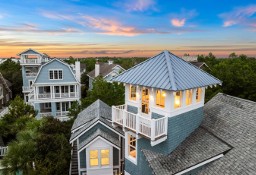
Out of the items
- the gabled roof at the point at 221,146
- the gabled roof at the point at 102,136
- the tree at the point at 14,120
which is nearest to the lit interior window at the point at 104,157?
the gabled roof at the point at 102,136

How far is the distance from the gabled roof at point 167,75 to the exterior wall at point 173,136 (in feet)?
6.27

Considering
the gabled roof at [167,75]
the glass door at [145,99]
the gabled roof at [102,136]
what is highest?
the gabled roof at [167,75]

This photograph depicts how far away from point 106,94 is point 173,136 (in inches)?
725

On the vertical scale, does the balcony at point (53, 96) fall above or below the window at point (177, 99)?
below

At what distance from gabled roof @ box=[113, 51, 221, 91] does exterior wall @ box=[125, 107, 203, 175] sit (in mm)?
1910

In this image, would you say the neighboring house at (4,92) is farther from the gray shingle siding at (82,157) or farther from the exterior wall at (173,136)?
the exterior wall at (173,136)

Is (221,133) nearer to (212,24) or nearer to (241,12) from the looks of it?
(241,12)

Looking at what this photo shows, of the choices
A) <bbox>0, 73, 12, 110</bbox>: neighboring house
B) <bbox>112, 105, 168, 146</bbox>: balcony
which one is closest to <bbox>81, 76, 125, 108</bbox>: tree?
<bbox>112, 105, 168, 146</bbox>: balcony

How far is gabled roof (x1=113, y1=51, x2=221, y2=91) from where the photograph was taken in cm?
1054

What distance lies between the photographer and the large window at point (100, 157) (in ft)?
51.6

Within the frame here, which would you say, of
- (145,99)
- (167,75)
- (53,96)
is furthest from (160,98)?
(53,96)

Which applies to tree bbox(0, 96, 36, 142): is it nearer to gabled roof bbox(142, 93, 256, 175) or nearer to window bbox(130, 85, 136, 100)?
window bbox(130, 85, 136, 100)

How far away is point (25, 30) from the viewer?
108 ft

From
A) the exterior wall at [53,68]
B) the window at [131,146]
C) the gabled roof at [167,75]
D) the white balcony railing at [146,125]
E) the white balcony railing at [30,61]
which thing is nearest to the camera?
the white balcony railing at [146,125]
